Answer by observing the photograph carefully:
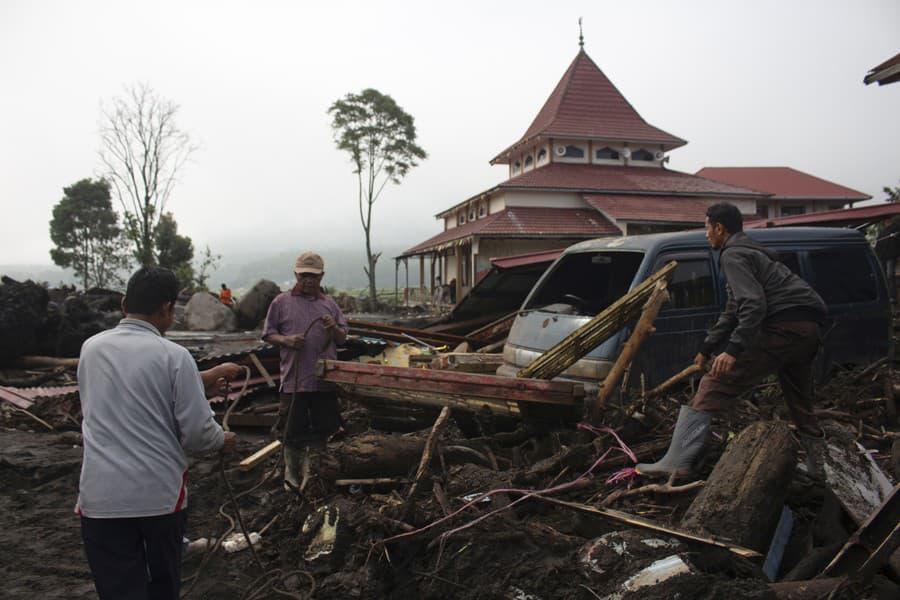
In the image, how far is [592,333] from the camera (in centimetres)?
413

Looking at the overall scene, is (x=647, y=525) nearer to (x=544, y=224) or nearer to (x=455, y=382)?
(x=455, y=382)

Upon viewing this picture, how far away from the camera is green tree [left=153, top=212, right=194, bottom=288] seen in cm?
3312

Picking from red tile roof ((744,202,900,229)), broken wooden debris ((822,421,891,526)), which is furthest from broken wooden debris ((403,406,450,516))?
red tile roof ((744,202,900,229))

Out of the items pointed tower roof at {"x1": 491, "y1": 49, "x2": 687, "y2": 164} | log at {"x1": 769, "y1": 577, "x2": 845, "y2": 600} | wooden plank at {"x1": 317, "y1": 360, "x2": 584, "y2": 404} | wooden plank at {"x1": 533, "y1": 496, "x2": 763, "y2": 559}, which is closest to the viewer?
log at {"x1": 769, "y1": 577, "x2": 845, "y2": 600}

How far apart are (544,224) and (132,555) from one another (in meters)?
21.0

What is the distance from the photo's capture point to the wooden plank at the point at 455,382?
11.3 feet

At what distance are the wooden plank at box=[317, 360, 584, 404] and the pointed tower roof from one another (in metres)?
23.7

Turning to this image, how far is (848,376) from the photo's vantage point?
5273mm

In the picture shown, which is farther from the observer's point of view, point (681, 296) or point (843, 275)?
point (843, 275)

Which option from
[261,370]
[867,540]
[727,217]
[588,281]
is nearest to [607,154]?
[588,281]

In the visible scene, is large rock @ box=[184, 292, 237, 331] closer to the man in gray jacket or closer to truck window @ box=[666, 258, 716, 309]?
truck window @ box=[666, 258, 716, 309]

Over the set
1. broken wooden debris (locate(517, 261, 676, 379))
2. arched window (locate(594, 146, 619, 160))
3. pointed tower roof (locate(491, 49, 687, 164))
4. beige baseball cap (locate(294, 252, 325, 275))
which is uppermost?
pointed tower roof (locate(491, 49, 687, 164))

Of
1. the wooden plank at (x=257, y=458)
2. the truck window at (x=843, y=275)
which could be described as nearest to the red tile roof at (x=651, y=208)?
the truck window at (x=843, y=275)

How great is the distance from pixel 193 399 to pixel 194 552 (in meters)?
1.93
